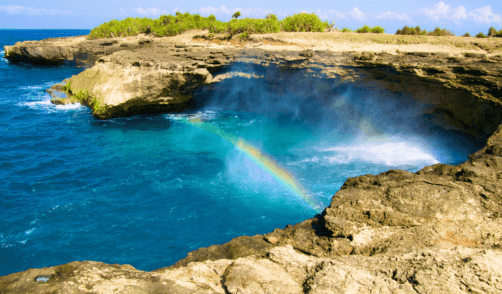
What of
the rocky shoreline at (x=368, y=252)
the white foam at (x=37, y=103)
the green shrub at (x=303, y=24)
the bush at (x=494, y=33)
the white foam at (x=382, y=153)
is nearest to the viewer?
the rocky shoreline at (x=368, y=252)

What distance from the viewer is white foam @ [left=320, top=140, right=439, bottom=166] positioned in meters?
19.5

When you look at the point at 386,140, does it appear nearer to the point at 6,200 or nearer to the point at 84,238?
the point at 84,238

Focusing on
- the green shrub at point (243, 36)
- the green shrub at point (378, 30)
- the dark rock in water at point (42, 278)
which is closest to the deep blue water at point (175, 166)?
the green shrub at point (243, 36)

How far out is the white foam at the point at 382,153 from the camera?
19500 millimetres

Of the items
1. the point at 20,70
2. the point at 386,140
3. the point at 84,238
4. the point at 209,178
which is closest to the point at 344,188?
the point at 209,178

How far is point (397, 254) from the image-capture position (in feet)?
18.9

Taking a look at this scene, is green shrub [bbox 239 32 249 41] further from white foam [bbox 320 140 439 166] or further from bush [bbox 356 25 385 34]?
white foam [bbox 320 140 439 166]

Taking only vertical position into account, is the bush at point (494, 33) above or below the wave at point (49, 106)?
above

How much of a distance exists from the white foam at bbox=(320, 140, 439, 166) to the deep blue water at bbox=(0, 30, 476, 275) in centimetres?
8

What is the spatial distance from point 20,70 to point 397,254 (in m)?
64.4

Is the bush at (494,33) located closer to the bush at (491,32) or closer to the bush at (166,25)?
the bush at (491,32)

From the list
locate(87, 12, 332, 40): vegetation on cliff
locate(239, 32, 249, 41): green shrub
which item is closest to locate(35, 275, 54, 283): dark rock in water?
locate(239, 32, 249, 41): green shrub

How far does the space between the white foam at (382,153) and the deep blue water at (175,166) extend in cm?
8

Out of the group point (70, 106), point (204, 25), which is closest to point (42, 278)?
point (70, 106)
